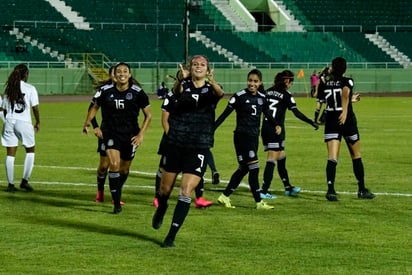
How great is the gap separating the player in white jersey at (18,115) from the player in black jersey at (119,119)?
2868 millimetres

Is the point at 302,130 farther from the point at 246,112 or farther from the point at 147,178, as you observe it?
the point at 246,112

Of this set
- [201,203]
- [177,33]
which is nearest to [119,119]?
[201,203]

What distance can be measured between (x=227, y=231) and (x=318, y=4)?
67.8 m

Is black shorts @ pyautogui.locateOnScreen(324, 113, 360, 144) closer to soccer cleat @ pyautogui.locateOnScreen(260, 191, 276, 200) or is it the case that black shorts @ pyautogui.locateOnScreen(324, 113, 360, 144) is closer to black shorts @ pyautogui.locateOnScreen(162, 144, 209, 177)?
soccer cleat @ pyautogui.locateOnScreen(260, 191, 276, 200)

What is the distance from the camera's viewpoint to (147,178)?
19516mm

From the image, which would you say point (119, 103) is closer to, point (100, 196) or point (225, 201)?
point (100, 196)

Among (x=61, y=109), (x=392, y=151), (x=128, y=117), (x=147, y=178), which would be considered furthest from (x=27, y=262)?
(x=61, y=109)

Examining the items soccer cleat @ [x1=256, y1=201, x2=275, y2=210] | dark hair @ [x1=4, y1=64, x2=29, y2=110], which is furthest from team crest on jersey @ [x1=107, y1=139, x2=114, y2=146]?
dark hair @ [x1=4, y1=64, x2=29, y2=110]

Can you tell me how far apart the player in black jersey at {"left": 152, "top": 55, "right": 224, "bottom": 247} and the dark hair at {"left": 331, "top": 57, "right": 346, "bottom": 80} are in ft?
14.9

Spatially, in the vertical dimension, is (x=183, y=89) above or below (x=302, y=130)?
above

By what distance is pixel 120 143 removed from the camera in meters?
14.4

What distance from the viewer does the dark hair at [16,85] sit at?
16.8 meters

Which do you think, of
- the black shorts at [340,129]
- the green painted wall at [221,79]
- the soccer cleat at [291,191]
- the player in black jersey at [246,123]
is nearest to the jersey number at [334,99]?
the black shorts at [340,129]

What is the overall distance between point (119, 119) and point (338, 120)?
3.70 metres
